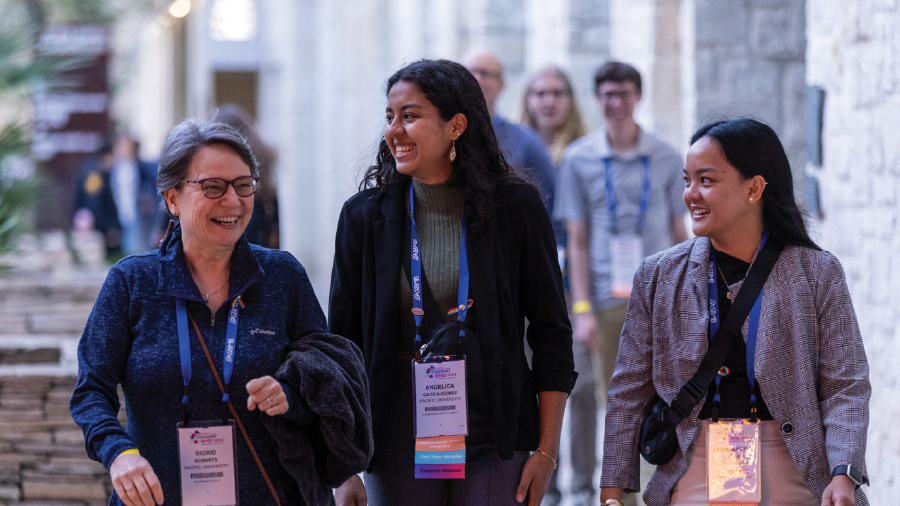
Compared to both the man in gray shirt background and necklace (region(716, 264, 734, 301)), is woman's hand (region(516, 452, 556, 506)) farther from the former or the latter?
the man in gray shirt background

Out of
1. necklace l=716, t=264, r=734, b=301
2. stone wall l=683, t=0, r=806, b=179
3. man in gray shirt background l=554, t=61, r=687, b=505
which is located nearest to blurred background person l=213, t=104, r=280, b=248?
man in gray shirt background l=554, t=61, r=687, b=505

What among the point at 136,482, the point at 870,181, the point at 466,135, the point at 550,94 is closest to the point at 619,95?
the point at 550,94

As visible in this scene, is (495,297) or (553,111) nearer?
(495,297)

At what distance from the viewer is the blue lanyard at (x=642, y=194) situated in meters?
6.10

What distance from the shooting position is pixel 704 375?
3330 mm

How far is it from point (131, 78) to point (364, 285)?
4394 cm

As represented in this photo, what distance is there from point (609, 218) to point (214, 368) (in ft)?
11.1

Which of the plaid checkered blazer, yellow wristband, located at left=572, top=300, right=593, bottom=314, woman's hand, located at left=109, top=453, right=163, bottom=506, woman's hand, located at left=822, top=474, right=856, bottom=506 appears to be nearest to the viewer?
woman's hand, located at left=109, top=453, right=163, bottom=506

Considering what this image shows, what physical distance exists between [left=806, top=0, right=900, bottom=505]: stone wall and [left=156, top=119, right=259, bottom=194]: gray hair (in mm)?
2696

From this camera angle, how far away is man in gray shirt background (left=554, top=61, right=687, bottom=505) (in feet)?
20.0

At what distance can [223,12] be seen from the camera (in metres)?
30.8

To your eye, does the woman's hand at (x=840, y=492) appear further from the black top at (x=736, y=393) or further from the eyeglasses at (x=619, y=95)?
the eyeglasses at (x=619, y=95)

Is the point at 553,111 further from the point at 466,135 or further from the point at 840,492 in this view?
the point at 840,492

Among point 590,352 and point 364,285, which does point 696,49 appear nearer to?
point 590,352
